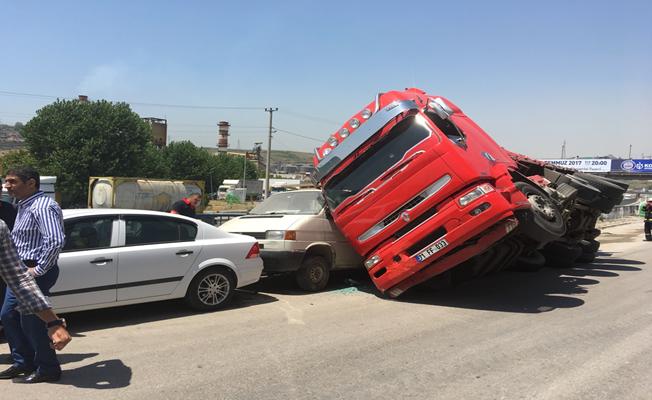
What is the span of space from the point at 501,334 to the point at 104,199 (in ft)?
91.8

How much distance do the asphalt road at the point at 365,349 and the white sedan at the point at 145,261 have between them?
335 mm

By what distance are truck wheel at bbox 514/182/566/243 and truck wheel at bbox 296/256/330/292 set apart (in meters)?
3.09

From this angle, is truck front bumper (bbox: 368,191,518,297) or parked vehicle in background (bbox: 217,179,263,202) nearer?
truck front bumper (bbox: 368,191,518,297)

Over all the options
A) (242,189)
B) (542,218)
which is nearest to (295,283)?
(542,218)

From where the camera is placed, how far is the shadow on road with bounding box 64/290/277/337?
20.0 ft

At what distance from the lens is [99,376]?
173 inches

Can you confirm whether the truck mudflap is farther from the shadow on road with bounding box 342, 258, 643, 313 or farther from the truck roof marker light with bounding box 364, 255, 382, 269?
→ the shadow on road with bounding box 342, 258, 643, 313

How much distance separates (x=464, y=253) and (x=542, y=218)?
137 cm

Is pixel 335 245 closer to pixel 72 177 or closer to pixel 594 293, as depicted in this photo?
pixel 594 293

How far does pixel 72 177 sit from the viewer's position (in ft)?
153

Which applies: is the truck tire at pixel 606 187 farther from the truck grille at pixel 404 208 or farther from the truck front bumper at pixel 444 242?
the truck grille at pixel 404 208

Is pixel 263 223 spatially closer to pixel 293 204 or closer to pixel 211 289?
pixel 293 204

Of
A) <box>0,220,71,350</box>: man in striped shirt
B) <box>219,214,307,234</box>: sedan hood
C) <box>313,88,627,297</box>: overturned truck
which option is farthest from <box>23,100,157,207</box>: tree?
<box>0,220,71,350</box>: man in striped shirt

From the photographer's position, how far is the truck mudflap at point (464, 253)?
6706mm
